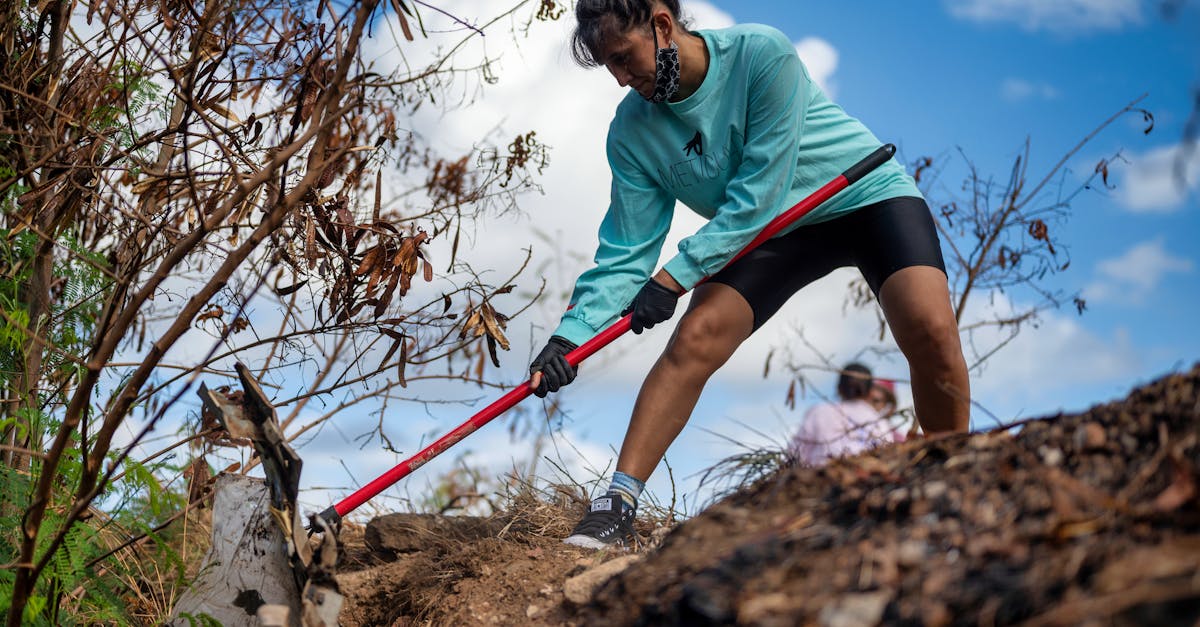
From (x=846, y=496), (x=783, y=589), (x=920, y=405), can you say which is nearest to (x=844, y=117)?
(x=920, y=405)

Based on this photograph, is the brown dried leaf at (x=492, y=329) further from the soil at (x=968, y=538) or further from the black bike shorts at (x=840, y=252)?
the soil at (x=968, y=538)

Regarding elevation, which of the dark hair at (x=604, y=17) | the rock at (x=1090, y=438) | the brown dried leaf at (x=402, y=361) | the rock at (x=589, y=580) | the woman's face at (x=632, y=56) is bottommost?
the rock at (x=589, y=580)

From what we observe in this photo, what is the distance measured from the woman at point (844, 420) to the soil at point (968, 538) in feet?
5.72

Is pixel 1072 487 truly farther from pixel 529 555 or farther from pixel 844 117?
pixel 844 117

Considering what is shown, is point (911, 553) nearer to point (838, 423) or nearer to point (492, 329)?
point (492, 329)

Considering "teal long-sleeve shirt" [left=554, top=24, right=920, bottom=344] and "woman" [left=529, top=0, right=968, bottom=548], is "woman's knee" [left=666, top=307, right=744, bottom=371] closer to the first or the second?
"woman" [left=529, top=0, right=968, bottom=548]

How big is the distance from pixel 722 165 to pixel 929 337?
910 millimetres

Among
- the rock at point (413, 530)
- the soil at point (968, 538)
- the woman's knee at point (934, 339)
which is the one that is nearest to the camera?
the soil at point (968, 538)

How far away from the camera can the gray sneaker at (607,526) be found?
10.4 ft

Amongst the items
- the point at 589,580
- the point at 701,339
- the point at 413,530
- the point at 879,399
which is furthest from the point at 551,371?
the point at 879,399

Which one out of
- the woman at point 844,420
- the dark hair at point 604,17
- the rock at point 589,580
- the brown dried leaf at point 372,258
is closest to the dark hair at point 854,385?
the woman at point 844,420

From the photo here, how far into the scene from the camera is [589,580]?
8.84 ft

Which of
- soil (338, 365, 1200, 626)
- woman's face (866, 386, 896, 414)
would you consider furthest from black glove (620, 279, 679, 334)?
woman's face (866, 386, 896, 414)

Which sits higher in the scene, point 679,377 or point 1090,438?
point 679,377
